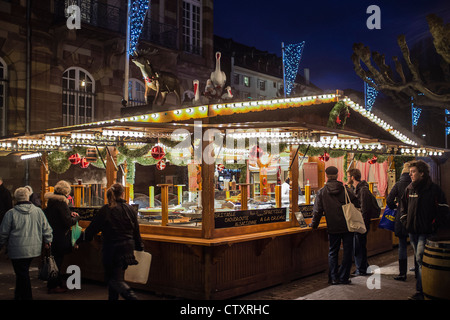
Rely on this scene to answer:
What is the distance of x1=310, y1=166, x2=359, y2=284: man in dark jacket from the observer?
7723 millimetres

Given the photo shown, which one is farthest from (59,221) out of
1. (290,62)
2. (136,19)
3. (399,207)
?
(290,62)

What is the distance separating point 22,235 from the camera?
21.1 ft

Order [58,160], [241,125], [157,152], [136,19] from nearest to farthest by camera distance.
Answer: [241,125]
[157,152]
[58,160]
[136,19]

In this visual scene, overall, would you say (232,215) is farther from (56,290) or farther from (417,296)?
(56,290)

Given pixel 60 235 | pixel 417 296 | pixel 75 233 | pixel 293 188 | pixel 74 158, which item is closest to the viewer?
pixel 417 296

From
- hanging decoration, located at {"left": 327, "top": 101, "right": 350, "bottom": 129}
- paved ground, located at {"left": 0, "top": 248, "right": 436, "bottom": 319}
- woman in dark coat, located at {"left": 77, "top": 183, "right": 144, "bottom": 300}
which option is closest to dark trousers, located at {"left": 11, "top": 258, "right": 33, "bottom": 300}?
paved ground, located at {"left": 0, "top": 248, "right": 436, "bottom": 319}

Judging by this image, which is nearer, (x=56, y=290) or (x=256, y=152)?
(x=56, y=290)

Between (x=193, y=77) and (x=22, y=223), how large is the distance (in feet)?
53.4

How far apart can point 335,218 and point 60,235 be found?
175 inches

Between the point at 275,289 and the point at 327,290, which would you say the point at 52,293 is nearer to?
the point at 275,289

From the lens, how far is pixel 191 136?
9766 mm

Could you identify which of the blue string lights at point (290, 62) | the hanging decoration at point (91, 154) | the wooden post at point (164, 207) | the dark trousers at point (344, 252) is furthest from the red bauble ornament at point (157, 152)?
the blue string lights at point (290, 62)

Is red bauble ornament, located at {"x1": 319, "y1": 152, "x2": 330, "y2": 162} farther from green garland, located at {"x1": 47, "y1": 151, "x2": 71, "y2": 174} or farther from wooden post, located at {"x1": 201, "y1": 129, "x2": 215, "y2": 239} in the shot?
green garland, located at {"x1": 47, "y1": 151, "x2": 71, "y2": 174}

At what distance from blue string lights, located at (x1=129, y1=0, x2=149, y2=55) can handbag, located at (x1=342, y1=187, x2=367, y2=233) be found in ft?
31.2
